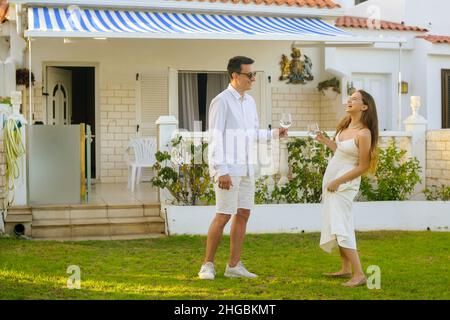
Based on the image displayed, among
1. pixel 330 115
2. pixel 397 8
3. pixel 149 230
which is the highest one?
pixel 397 8

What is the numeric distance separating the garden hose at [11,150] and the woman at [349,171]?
5.44 metres

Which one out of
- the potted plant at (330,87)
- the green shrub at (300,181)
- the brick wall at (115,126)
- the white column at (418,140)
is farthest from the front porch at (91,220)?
the potted plant at (330,87)

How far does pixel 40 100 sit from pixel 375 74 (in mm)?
7666

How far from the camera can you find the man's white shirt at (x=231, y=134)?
731 centimetres

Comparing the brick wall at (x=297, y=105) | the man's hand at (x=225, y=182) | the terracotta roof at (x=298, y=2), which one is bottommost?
the man's hand at (x=225, y=182)

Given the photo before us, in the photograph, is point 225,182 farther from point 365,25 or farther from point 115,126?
point 365,25

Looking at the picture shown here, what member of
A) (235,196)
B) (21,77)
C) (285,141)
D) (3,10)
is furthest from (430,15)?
(235,196)

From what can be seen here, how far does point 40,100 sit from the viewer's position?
15.7 m

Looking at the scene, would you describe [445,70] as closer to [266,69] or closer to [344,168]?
[266,69]

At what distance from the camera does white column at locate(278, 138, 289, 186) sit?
11992 mm

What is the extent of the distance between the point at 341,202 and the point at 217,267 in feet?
5.72

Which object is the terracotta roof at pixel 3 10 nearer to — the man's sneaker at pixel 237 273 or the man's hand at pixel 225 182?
the man's hand at pixel 225 182
